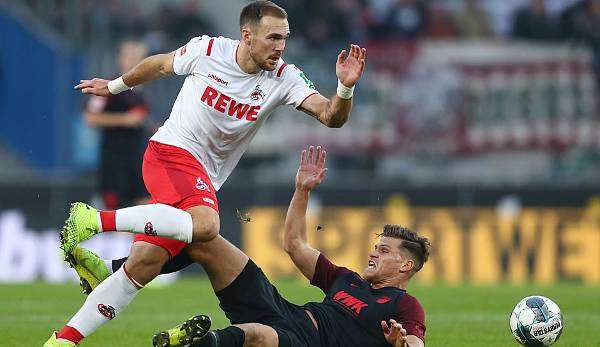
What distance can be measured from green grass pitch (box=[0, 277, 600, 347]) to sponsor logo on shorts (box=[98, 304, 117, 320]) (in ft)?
4.16

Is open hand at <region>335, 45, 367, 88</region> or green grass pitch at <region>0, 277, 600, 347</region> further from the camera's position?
green grass pitch at <region>0, 277, 600, 347</region>

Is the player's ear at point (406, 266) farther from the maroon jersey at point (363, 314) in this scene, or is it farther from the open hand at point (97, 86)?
the open hand at point (97, 86)

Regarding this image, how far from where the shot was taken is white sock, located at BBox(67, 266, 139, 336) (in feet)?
23.1

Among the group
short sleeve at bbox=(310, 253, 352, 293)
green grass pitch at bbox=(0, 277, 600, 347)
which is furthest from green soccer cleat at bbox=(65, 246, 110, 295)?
short sleeve at bbox=(310, 253, 352, 293)

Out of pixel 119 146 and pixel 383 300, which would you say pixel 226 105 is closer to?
pixel 383 300

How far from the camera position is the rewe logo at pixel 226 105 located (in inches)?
305

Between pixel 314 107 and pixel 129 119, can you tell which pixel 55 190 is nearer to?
pixel 129 119

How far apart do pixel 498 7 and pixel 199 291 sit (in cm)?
794

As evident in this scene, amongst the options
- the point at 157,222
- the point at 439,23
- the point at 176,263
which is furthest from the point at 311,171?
the point at 439,23

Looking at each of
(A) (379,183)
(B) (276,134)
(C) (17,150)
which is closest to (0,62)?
(C) (17,150)

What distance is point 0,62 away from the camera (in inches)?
679

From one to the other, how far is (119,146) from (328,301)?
7.38m

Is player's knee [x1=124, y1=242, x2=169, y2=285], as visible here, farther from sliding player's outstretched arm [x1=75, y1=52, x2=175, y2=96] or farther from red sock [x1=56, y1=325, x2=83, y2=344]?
sliding player's outstretched arm [x1=75, y1=52, x2=175, y2=96]

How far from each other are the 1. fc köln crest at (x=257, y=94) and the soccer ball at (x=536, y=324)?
2.13 meters
